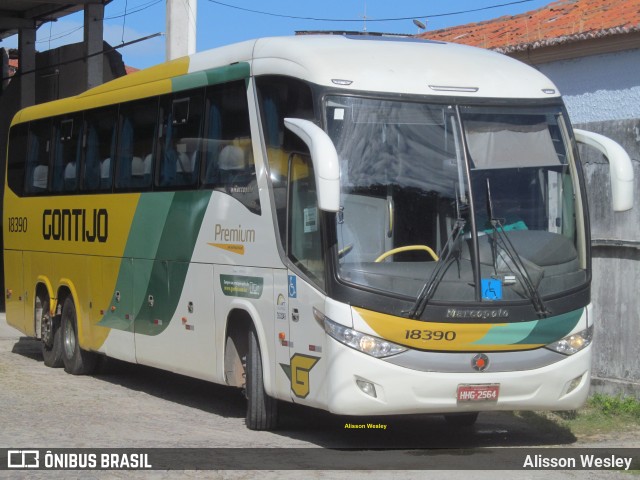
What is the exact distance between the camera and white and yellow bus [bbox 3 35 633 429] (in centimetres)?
866

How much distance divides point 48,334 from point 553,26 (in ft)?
34.7

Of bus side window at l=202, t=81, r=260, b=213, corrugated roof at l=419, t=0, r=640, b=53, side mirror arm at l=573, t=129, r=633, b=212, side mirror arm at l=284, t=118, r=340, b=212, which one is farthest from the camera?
corrugated roof at l=419, t=0, r=640, b=53

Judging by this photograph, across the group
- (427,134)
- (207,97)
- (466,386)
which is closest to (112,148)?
(207,97)

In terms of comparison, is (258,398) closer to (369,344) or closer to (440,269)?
(369,344)

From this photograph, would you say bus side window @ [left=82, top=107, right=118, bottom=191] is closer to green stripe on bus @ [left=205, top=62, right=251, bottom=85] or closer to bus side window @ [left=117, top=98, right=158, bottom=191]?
bus side window @ [left=117, top=98, right=158, bottom=191]

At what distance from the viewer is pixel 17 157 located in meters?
16.4

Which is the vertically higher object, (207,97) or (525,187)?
(207,97)

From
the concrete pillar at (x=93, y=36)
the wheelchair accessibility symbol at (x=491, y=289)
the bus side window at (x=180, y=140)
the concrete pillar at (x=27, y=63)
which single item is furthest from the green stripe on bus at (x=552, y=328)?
the concrete pillar at (x=27, y=63)

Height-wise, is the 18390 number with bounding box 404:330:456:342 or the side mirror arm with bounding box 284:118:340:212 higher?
the side mirror arm with bounding box 284:118:340:212

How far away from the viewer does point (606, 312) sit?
11867mm

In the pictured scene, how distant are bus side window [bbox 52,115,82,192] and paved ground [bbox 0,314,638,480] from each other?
8.86ft

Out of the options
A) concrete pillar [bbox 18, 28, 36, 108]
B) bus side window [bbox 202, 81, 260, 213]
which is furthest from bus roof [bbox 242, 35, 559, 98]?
concrete pillar [bbox 18, 28, 36, 108]

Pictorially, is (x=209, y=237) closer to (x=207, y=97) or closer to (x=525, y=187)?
(x=207, y=97)

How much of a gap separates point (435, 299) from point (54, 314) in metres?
7.78
